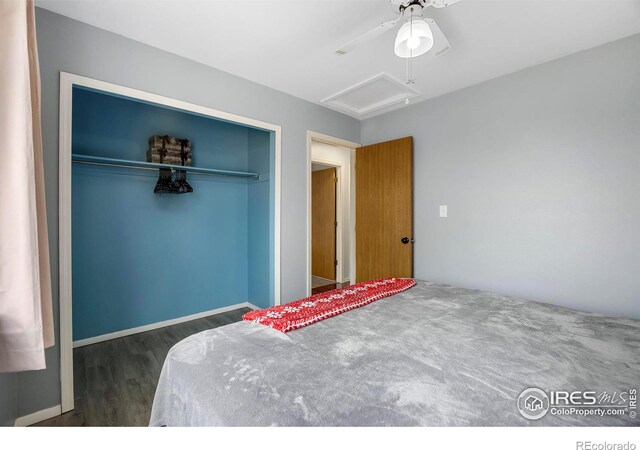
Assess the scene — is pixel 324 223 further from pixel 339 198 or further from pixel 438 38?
pixel 438 38

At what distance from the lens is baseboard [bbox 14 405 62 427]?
1677 millimetres

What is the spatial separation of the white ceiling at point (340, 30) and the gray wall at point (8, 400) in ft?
7.19

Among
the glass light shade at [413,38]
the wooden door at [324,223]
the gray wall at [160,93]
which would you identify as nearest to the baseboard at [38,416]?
the gray wall at [160,93]

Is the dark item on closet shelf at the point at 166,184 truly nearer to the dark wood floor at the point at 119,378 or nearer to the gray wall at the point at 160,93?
the gray wall at the point at 160,93

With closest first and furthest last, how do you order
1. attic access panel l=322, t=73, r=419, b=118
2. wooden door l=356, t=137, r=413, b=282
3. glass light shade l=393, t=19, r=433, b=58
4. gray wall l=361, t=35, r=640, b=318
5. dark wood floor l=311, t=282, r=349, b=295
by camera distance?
glass light shade l=393, t=19, r=433, b=58
gray wall l=361, t=35, r=640, b=318
attic access panel l=322, t=73, r=419, b=118
wooden door l=356, t=137, r=413, b=282
dark wood floor l=311, t=282, r=349, b=295

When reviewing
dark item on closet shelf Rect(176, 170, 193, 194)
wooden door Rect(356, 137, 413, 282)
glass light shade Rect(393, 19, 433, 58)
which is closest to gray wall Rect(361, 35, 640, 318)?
wooden door Rect(356, 137, 413, 282)

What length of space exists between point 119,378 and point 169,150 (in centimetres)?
209

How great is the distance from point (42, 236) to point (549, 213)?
342cm

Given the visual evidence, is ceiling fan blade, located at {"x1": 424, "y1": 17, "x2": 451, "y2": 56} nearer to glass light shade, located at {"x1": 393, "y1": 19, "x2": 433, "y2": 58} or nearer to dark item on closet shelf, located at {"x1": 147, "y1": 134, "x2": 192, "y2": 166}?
glass light shade, located at {"x1": 393, "y1": 19, "x2": 433, "y2": 58}

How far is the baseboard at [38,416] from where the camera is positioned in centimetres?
168

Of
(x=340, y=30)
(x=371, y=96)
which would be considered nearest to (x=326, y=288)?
(x=371, y=96)

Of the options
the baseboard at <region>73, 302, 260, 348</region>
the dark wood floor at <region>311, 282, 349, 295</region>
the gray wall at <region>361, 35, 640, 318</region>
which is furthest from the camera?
the dark wood floor at <region>311, 282, 349, 295</region>

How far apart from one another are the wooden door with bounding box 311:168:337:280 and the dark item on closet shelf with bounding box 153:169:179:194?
292 centimetres

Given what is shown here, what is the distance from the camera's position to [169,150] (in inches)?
116
